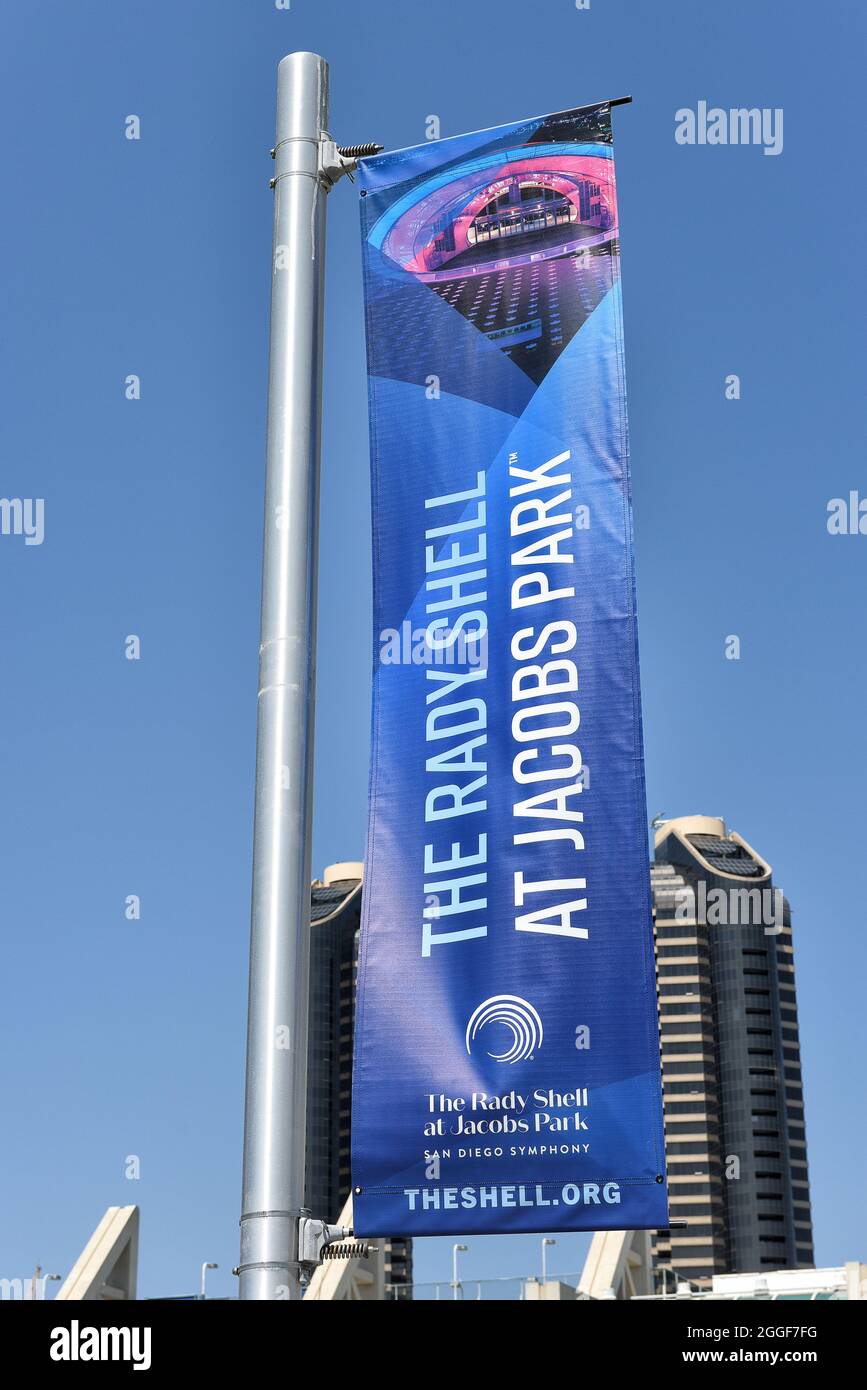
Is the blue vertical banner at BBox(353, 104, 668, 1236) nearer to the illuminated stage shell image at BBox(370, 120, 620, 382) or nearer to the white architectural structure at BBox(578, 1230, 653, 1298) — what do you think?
the illuminated stage shell image at BBox(370, 120, 620, 382)

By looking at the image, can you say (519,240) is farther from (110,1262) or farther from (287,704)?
(110,1262)

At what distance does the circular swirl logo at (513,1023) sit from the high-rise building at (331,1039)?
169 meters

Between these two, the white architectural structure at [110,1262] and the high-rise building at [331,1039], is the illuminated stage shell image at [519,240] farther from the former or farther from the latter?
the high-rise building at [331,1039]

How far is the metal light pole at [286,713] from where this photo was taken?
32.3ft

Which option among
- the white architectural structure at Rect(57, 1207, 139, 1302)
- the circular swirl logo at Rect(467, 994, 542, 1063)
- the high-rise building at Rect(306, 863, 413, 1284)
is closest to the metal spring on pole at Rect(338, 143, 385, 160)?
the circular swirl logo at Rect(467, 994, 542, 1063)

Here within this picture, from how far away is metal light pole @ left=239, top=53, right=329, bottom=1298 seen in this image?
9.86m

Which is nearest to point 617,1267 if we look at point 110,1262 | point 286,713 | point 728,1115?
point 110,1262

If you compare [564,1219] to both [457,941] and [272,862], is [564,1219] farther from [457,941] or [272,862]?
[272,862]

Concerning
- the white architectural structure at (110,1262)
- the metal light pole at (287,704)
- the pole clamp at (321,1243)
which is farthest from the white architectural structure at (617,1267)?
the metal light pole at (287,704)

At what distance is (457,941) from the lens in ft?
34.3

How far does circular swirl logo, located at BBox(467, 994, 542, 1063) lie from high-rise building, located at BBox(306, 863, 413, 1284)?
6672 inches
